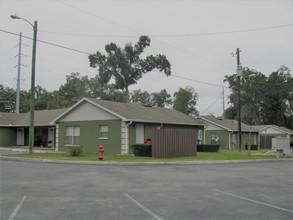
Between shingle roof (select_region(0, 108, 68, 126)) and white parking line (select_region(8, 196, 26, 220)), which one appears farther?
shingle roof (select_region(0, 108, 68, 126))

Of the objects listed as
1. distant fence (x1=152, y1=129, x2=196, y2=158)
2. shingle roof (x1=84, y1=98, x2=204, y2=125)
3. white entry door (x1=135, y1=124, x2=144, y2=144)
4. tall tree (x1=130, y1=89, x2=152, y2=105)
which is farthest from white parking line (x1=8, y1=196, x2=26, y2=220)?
tall tree (x1=130, y1=89, x2=152, y2=105)

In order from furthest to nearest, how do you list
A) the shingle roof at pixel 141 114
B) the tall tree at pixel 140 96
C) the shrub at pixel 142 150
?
1. the tall tree at pixel 140 96
2. the shingle roof at pixel 141 114
3. the shrub at pixel 142 150

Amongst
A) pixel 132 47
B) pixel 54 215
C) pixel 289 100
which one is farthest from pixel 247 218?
pixel 289 100

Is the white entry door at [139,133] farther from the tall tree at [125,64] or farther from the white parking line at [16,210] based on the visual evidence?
the tall tree at [125,64]

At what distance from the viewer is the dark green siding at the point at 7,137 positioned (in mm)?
41253

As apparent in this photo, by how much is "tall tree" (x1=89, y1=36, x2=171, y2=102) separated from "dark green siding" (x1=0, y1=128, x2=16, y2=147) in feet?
75.5

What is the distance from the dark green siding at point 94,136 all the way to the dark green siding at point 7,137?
496 inches

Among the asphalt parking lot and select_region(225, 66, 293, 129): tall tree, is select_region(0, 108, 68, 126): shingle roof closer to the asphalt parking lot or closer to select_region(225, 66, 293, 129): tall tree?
the asphalt parking lot

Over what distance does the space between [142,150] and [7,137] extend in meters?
22.4

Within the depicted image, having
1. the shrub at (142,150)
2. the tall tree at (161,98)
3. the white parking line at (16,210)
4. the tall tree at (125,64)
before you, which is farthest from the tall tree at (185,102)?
the white parking line at (16,210)

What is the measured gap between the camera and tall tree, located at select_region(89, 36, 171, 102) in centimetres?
6278

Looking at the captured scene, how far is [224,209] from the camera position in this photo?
8.55 metres

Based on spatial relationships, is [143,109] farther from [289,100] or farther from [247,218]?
→ [289,100]

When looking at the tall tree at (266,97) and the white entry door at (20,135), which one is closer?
the white entry door at (20,135)
